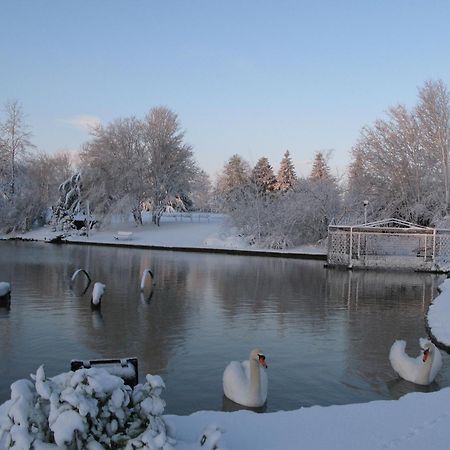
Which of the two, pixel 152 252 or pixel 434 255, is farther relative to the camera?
pixel 152 252

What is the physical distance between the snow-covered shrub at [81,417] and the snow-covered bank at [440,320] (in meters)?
9.54

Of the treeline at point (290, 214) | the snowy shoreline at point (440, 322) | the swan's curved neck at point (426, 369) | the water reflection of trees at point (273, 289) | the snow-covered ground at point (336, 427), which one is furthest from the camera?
the treeline at point (290, 214)

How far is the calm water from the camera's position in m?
9.21

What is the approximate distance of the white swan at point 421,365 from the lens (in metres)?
9.23

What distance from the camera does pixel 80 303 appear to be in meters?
16.3

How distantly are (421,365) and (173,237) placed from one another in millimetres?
34509

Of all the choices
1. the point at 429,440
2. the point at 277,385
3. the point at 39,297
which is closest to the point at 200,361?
the point at 277,385

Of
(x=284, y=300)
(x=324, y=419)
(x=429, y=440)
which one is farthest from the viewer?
(x=284, y=300)

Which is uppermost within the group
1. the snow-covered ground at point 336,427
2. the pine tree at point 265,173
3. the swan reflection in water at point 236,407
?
the pine tree at point 265,173

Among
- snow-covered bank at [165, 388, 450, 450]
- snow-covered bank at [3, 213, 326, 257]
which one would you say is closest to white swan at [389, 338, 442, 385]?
snow-covered bank at [165, 388, 450, 450]

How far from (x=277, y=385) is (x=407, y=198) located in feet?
109

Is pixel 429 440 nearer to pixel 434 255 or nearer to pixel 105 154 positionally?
pixel 434 255

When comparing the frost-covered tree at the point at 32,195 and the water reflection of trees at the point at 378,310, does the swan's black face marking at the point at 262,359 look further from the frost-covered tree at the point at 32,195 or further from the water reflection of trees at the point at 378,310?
the frost-covered tree at the point at 32,195

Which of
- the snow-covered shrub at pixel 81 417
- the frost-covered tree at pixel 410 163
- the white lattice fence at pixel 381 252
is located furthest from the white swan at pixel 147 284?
the frost-covered tree at pixel 410 163
